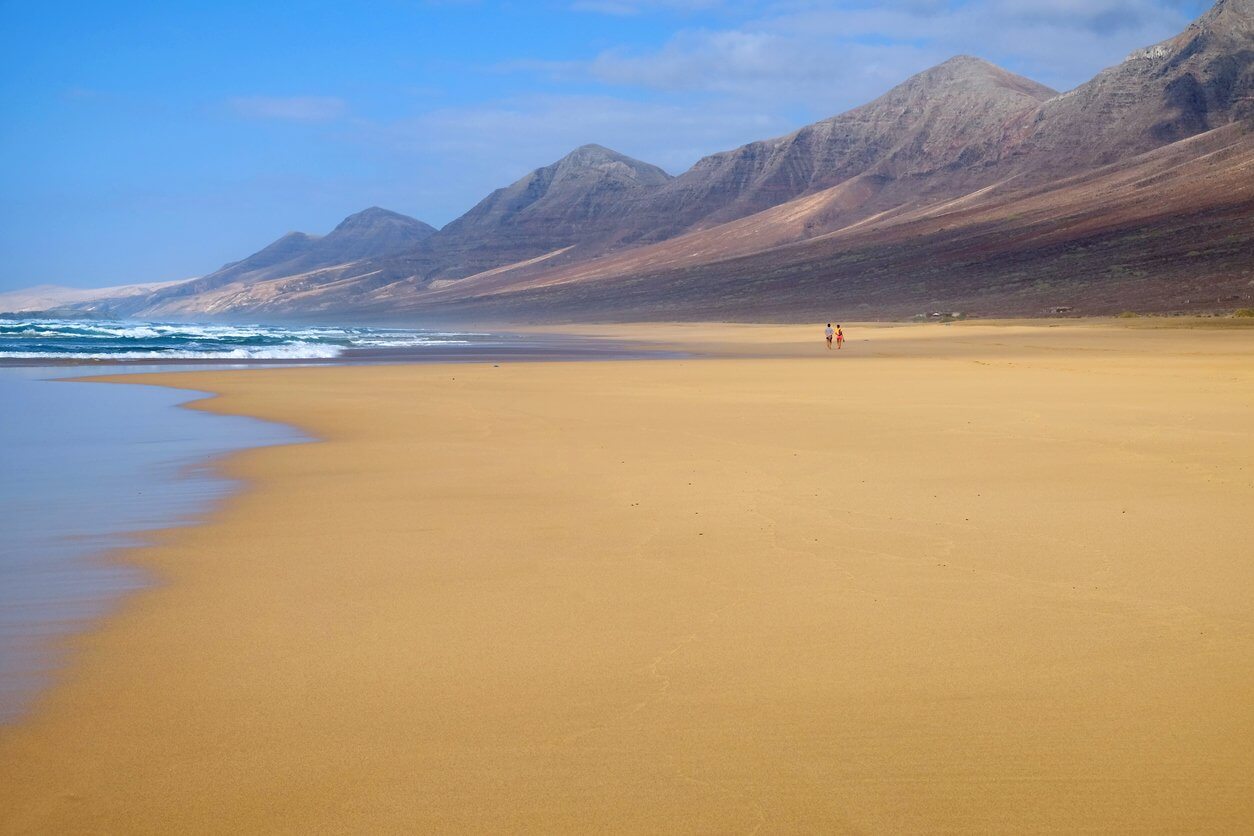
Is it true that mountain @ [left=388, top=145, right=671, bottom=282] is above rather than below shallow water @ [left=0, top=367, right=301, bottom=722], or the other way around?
above

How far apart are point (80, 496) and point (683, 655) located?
18.4ft

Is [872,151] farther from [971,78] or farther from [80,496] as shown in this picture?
[80,496]

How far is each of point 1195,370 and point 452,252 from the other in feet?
577

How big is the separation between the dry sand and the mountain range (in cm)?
5474

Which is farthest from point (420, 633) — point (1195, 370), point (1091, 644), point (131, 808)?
point (1195, 370)

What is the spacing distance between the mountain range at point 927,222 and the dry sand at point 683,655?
180 ft

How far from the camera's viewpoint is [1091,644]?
174 inches

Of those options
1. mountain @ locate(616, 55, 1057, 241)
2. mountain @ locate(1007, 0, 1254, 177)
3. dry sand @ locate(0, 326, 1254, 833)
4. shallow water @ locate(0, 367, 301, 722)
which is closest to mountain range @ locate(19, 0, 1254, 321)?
mountain @ locate(1007, 0, 1254, 177)

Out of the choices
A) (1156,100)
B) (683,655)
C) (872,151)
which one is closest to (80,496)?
(683,655)

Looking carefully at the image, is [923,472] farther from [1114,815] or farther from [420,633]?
[1114,815]

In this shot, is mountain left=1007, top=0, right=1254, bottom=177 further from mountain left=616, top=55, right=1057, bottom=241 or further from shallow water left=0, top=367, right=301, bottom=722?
shallow water left=0, top=367, right=301, bottom=722

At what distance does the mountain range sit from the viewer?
7081 centimetres

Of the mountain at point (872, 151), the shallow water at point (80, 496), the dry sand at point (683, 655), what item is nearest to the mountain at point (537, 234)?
the mountain at point (872, 151)

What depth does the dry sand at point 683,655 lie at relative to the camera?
321cm
